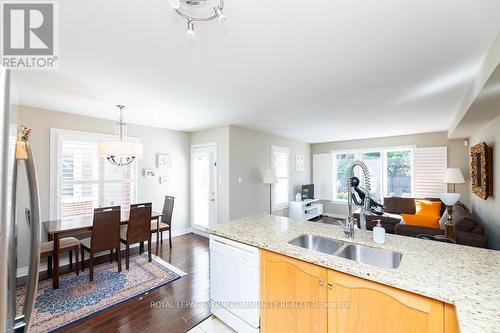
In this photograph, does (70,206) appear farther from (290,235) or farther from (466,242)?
(466,242)

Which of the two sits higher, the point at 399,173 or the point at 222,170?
the point at 222,170

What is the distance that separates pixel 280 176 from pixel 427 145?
3.68m

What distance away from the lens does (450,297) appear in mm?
936

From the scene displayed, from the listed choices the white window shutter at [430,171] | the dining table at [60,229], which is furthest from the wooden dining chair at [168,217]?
the white window shutter at [430,171]

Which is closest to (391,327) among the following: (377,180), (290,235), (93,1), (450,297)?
(450,297)

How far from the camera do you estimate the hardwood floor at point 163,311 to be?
1.98m

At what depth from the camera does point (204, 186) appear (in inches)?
184

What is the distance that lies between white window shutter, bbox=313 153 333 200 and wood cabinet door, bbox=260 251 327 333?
5639 mm

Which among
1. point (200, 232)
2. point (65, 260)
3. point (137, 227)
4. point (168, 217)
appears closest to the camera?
point (137, 227)

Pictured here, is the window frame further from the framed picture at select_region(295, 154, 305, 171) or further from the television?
the framed picture at select_region(295, 154, 305, 171)

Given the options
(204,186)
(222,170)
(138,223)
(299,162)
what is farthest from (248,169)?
(299,162)

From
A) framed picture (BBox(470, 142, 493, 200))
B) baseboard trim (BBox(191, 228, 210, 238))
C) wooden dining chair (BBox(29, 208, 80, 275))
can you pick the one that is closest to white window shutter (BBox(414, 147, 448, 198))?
framed picture (BBox(470, 142, 493, 200))

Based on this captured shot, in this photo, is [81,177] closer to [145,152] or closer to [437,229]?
[145,152]

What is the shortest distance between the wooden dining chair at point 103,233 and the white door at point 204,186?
186 centimetres
